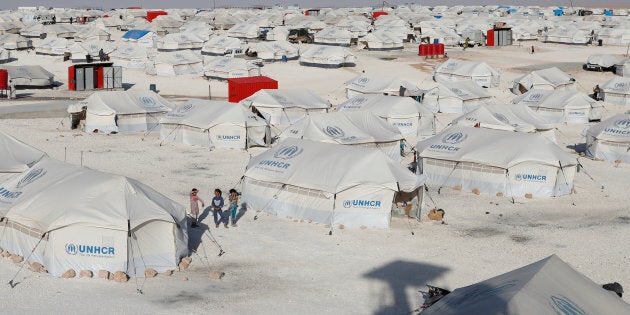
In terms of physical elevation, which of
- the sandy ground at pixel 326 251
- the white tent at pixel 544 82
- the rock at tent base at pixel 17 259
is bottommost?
the sandy ground at pixel 326 251

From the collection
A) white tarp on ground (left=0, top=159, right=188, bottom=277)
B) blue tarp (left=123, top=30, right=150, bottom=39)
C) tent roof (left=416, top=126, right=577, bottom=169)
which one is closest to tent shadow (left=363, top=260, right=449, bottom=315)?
white tarp on ground (left=0, top=159, right=188, bottom=277)

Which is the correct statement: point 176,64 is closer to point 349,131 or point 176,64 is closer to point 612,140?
point 349,131

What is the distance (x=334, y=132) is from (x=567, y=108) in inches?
782

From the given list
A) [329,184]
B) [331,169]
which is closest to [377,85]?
[331,169]

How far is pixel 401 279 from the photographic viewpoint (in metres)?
22.8

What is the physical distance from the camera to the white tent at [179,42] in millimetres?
92188

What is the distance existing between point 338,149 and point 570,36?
8835cm

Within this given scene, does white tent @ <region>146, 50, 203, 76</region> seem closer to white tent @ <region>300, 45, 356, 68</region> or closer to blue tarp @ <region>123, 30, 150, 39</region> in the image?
white tent @ <region>300, 45, 356, 68</region>

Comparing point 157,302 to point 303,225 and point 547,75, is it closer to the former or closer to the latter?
point 303,225

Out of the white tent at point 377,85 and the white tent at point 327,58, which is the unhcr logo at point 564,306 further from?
the white tent at point 327,58

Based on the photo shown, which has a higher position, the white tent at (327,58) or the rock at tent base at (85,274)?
the white tent at (327,58)

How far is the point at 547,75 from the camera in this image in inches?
2456

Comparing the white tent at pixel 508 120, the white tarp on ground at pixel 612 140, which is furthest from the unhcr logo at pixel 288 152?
the white tarp on ground at pixel 612 140

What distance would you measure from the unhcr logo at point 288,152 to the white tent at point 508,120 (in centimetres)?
1483
